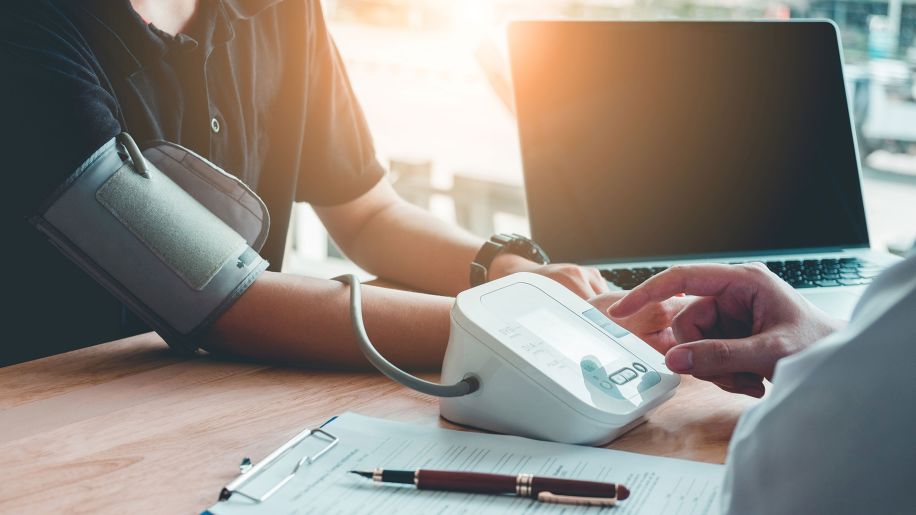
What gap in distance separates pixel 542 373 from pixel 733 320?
253 millimetres

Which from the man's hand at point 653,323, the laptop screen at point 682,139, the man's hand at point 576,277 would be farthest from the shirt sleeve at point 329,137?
the man's hand at point 653,323

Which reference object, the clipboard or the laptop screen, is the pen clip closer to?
the clipboard

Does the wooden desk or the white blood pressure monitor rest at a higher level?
the white blood pressure monitor

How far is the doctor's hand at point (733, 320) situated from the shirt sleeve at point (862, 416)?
306 millimetres

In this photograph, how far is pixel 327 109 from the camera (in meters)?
1.35

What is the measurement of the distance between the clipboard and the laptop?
24.2 inches

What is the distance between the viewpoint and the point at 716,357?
76 cm

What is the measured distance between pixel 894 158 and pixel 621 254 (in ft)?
8.38

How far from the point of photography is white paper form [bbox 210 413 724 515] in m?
0.60

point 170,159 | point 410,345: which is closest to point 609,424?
point 410,345

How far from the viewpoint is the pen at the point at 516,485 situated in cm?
61

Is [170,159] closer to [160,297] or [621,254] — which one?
[160,297]

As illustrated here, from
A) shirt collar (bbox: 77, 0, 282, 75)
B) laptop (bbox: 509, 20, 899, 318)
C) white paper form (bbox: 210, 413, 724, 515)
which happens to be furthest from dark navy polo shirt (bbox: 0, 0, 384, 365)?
white paper form (bbox: 210, 413, 724, 515)

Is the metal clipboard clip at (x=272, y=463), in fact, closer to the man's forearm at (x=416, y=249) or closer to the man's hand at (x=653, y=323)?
the man's hand at (x=653, y=323)
